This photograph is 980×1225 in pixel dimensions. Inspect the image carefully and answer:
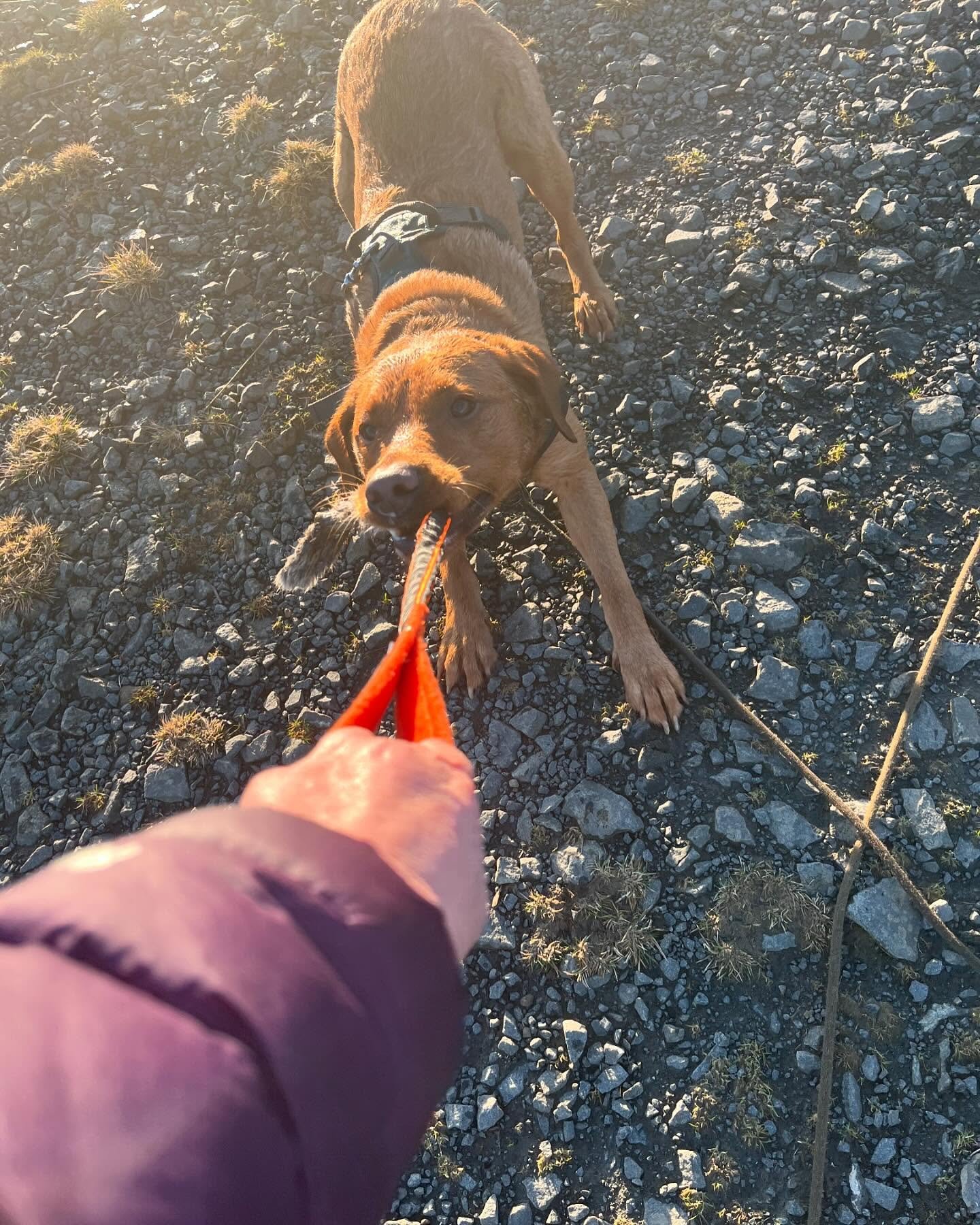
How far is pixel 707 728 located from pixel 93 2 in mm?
8593

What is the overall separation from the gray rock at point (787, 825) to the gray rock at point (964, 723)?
684 mm

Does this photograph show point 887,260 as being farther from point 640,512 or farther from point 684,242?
point 640,512

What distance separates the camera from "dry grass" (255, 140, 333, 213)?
225 inches

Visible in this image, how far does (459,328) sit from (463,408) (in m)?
0.62

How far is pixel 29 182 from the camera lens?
20.7 ft

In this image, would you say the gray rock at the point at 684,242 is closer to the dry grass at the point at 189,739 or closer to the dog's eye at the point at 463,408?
the dog's eye at the point at 463,408

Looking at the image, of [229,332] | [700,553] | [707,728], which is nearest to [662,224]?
[700,553]

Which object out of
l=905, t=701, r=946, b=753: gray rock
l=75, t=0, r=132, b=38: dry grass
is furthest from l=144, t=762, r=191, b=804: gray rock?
l=75, t=0, r=132, b=38: dry grass

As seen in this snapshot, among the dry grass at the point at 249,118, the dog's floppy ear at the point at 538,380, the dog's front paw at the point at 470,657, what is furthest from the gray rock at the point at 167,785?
the dry grass at the point at 249,118

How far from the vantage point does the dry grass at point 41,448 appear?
16.5 feet

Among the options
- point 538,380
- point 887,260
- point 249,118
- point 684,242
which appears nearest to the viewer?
point 538,380

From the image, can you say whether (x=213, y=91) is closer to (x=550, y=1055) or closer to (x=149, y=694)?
(x=149, y=694)

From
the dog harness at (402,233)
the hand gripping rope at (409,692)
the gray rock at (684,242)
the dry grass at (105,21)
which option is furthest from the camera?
the dry grass at (105,21)

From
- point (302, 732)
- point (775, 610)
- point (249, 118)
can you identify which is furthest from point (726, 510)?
point (249, 118)
